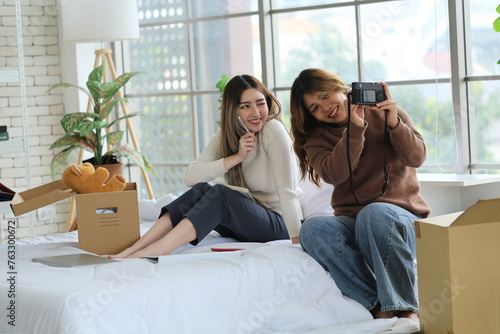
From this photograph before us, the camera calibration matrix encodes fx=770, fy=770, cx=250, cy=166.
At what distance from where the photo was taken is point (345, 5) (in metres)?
4.15

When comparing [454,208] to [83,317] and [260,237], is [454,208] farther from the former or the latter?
[83,317]

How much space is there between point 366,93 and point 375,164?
0.28 metres

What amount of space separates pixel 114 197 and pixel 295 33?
2.03 m

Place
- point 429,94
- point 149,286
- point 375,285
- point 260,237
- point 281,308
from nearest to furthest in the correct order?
point 149,286, point 281,308, point 375,285, point 260,237, point 429,94

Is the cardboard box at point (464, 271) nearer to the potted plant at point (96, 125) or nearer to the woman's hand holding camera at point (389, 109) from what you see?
the woman's hand holding camera at point (389, 109)

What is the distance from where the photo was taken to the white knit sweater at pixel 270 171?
280 cm

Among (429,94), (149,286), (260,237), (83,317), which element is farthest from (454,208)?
(83,317)

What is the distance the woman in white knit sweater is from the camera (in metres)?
2.75

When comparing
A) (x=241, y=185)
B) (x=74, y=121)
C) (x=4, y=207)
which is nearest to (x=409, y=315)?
(x=241, y=185)

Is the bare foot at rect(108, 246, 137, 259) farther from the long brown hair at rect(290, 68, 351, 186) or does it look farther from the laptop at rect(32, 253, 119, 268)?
the long brown hair at rect(290, 68, 351, 186)

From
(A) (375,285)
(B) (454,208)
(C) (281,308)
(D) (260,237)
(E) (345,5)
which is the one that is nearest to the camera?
(C) (281,308)

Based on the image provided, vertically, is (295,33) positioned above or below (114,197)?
above

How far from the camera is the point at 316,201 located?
3.08m

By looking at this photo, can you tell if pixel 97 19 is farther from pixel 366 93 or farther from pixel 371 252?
pixel 371 252
